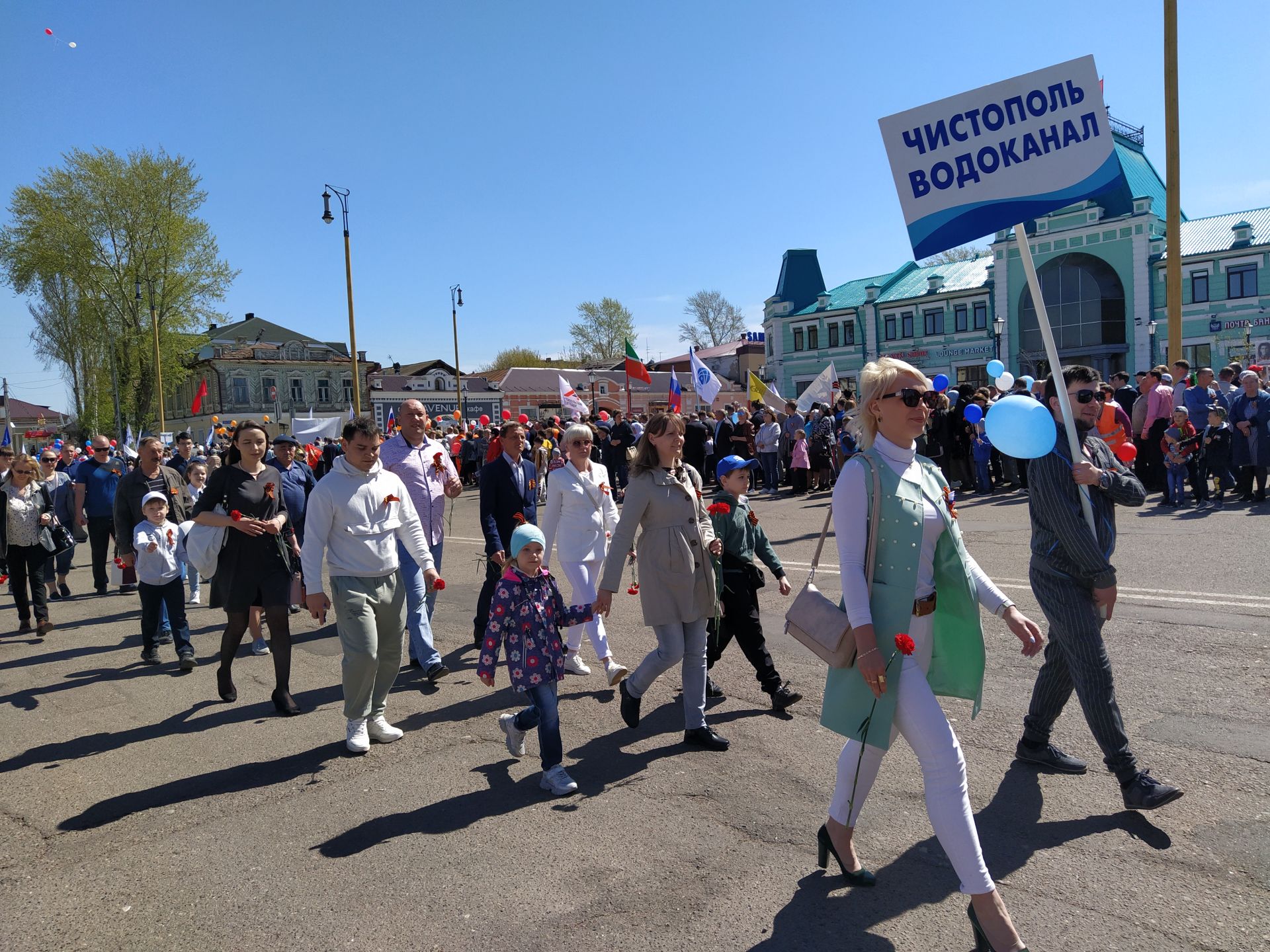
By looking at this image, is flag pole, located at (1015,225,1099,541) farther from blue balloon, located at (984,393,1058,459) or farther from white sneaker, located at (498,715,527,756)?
white sneaker, located at (498,715,527,756)

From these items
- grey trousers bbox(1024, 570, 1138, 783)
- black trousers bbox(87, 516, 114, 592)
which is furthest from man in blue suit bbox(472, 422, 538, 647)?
black trousers bbox(87, 516, 114, 592)

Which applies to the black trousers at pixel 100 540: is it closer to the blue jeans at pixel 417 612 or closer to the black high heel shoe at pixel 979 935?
the blue jeans at pixel 417 612

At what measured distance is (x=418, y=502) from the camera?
7090 mm

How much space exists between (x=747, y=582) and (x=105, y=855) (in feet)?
12.3

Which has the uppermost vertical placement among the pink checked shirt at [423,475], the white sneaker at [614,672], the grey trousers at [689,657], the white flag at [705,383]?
the white flag at [705,383]

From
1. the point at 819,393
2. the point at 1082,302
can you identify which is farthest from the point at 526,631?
the point at 1082,302

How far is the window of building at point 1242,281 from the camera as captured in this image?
41.3 m

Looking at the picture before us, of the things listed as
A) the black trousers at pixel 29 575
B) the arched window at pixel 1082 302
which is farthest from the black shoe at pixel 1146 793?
the arched window at pixel 1082 302

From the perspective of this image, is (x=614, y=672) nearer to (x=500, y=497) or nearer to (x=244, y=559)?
(x=500, y=497)

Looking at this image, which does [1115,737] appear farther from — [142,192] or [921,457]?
[142,192]

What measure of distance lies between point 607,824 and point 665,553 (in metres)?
1.54

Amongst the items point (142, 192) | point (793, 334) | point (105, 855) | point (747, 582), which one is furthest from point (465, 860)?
point (793, 334)

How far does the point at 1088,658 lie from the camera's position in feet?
12.6

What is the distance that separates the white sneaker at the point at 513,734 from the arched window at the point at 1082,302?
4751cm
